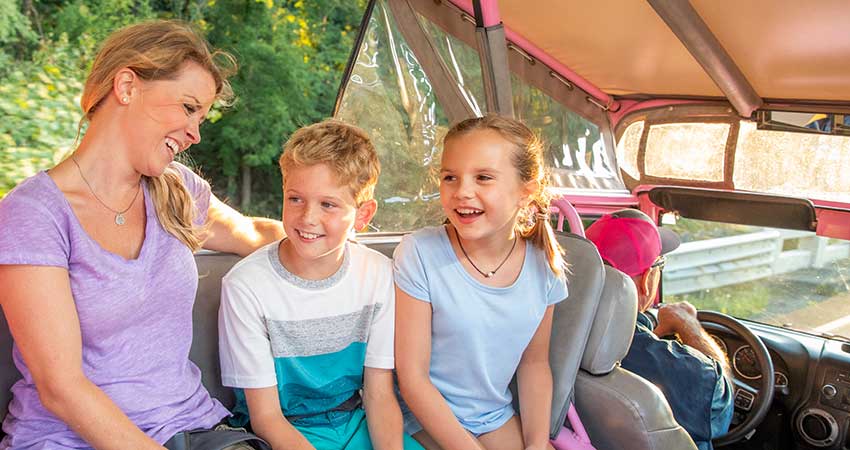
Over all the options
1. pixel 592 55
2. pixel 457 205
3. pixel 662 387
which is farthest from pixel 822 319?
pixel 457 205

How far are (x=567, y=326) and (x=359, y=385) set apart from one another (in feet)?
2.04

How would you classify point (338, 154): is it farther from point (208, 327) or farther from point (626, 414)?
point (626, 414)

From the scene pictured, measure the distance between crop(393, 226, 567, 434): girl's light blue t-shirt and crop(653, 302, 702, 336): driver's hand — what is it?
0.80 meters

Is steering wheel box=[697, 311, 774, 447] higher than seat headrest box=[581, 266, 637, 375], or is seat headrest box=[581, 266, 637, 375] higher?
seat headrest box=[581, 266, 637, 375]

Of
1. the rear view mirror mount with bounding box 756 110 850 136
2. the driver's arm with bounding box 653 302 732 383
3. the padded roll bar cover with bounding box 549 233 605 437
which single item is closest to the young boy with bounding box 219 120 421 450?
the padded roll bar cover with bounding box 549 233 605 437

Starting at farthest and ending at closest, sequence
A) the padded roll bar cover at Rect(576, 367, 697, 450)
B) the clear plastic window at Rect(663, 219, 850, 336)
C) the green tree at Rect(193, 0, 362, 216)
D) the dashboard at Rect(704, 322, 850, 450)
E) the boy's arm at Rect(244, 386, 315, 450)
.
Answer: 1. the green tree at Rect(193, 0, 362, 216)
2. the clear plastic window at Rect(663, 219, 850, 336)
3. the dashboard at Rect(704, 322, 850, 450)
4. the padded roll bar cover at Rect(576, 367, 697, 450)
5. the boy's arm at Rect(244, 386, 315, 450)

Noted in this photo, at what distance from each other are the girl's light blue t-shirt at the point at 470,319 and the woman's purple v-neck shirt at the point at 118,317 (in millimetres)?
580

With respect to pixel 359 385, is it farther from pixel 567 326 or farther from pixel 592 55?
pixel 592 55

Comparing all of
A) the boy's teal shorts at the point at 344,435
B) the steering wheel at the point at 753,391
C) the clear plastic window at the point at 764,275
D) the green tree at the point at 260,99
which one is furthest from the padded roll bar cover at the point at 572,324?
the green tree at the point at 260,99

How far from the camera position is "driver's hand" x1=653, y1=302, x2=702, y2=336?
280 cm

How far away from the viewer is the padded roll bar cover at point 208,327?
212 centimetres

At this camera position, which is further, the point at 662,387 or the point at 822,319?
the point at 822,319

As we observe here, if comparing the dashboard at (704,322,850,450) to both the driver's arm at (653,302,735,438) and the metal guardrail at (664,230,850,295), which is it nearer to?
the driver's arm at (653,302,735,438)

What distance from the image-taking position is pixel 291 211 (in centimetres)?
196
